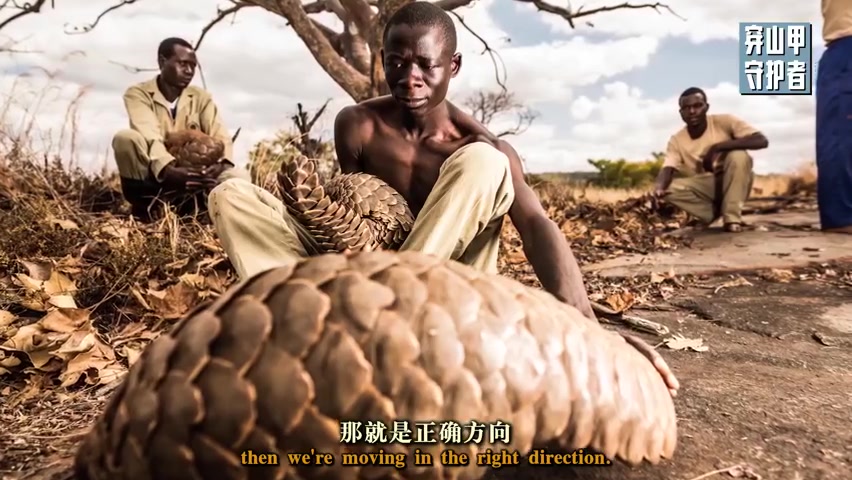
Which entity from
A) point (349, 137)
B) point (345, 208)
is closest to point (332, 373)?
point (345, 208)

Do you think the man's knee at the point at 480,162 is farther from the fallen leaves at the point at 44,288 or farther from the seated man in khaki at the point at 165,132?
the seated man in khaki at the point at 165,132

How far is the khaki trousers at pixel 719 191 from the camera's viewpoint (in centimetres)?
593

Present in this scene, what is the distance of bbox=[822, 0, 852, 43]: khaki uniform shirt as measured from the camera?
4.66 metres

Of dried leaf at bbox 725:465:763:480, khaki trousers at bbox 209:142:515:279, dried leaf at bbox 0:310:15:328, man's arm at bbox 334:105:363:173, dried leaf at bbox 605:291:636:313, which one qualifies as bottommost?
dried leaf at bbox 605:291:636:313

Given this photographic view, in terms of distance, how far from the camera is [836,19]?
15.6ft

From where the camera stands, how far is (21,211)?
3.55m

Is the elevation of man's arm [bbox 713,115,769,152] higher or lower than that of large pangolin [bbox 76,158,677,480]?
higher

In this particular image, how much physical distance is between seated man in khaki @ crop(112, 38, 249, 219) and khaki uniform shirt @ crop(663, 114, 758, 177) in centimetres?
447

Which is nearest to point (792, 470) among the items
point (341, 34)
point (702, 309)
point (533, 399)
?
point (533, 399)

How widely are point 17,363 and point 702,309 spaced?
8.66 ft

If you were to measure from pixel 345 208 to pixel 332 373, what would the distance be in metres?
1.06

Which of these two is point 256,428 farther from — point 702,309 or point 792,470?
point 702,309

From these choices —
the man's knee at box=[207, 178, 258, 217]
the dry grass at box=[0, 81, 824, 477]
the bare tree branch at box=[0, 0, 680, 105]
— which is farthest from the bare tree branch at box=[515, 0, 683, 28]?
the man's knee at box=[207, 178, 258, 217]

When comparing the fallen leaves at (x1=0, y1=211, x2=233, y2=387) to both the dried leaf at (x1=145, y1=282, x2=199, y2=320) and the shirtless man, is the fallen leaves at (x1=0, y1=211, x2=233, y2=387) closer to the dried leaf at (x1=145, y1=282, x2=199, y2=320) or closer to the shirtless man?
the dried leaf at (x1=145, y1=282, x2=199, y2=320)
